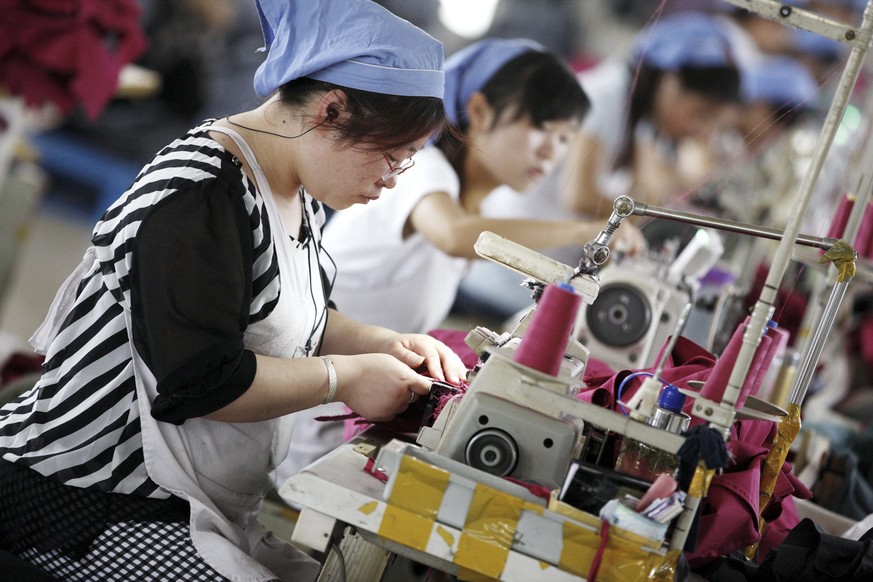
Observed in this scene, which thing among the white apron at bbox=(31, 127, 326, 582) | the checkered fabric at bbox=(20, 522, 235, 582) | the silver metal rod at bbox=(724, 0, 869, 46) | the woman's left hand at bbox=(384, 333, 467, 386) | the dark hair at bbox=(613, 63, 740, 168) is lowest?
the checkered fabric at bbox=(20, 522, 235, 582)

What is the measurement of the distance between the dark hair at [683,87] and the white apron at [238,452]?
2871mm

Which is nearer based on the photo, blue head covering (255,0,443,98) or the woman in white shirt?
blue head covering (255,0,443,98)

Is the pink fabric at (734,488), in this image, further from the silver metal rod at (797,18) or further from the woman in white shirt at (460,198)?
the woman in white shirt at (460,198)

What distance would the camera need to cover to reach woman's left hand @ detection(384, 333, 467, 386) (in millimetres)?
1631

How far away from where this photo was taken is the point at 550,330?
118cm

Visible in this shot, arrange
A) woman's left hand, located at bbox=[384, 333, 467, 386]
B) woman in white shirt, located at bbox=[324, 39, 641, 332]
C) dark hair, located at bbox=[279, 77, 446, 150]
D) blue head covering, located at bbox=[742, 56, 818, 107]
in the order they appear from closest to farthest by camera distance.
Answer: dark hair, located at bbox=[279, 77, 446, 150] → woman's left hand, located at bbox=[384, 333, 467, 386] → woman in white shirt, located at bbox=[324, 39, 641, 332] → blue head covering, located at bbox=[742, 56, 818, 107]

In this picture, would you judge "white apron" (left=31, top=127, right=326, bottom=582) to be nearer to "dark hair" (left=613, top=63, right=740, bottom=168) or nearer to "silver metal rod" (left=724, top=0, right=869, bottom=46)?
"silver metal rod" (left=724, top=0, right=869, bottom=46)

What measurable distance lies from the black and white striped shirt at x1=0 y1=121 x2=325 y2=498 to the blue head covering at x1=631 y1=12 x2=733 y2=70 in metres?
3.27

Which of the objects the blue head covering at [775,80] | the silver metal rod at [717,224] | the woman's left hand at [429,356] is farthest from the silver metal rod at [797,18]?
the blue head covering at [775,80]

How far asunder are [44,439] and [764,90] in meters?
3.97

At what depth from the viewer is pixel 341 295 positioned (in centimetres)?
318

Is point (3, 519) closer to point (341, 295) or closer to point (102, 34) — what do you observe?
point (341, 295)

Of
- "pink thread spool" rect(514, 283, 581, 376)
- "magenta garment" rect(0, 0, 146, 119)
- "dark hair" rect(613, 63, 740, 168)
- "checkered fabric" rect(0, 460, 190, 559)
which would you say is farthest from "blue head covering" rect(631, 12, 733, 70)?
"checkered fabric" rect(0, 460, 190, 559)

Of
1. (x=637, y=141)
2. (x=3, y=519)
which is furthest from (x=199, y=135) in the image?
(x=637, y=141)
